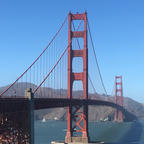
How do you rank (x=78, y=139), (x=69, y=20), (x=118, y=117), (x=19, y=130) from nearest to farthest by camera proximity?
(x=19, y=130)
(x=78, y=139)
(x=69, y=20)
(x=118, y=117)

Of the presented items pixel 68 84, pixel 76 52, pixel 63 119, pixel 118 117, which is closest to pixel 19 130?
pixel 68 84

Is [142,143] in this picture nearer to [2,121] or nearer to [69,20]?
[69,20]

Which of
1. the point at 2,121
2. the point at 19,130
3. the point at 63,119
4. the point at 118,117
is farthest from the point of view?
the point at 63,119

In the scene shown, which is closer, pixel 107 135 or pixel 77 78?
pixel 77 78

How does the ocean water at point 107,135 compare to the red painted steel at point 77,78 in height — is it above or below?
below

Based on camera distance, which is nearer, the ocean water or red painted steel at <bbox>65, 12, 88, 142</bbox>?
red painted steel at <bbox>65, 12, 88, 142</bbox>

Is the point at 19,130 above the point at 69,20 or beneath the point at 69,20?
beneath

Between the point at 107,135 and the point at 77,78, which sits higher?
the point at 77,78

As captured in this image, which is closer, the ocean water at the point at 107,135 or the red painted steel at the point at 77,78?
the red painted steel at the point at 77,78

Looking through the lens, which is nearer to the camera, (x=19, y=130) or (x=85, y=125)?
(x=19, y=130)

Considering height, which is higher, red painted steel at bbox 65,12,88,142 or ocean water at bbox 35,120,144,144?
red painted steel at bbox 65,12,88,142

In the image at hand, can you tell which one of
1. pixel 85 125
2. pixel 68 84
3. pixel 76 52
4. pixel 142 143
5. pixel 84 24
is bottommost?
pixel 142 143
